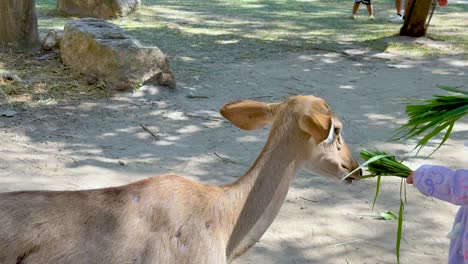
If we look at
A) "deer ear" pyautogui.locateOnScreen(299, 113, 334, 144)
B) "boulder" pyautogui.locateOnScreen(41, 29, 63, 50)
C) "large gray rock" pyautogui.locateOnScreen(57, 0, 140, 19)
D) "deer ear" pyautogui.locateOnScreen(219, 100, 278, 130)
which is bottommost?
"large gray rock" pyautogui.locateOnScreen(57, 0, 140, 19)

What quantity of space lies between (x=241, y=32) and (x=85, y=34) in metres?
4.51

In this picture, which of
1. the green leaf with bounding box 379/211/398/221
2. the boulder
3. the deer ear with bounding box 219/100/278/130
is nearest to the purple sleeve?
the deer ear with bounding box 219/100/278/130

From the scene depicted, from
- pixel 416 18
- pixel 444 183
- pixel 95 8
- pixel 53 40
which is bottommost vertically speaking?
pixel 95 8

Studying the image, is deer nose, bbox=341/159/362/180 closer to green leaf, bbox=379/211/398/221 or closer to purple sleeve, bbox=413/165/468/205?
purple sleeve, bbox=413/165/468/205

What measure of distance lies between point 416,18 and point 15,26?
6405 millimetres

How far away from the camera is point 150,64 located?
7.98m

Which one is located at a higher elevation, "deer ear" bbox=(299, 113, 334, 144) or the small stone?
"deer ear" bbox=(299, 113, 334, 144)

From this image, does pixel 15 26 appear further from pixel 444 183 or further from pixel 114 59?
pixel 444 183

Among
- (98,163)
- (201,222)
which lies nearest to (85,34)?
(98,163)

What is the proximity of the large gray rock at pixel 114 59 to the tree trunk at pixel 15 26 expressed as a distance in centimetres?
131

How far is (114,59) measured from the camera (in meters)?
7.87

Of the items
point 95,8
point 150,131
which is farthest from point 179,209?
point 95,8

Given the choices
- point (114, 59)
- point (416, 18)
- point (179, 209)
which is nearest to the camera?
point (179, 209)

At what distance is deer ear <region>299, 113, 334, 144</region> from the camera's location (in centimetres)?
303
